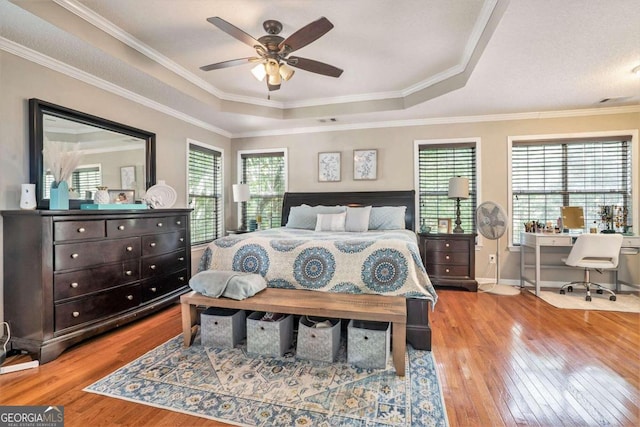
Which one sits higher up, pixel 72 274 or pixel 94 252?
pixel 94 252

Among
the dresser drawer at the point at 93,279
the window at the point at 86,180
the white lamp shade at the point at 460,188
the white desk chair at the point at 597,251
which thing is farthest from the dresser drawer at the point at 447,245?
the window at the point at 86,180

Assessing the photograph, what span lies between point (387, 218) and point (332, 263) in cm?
178

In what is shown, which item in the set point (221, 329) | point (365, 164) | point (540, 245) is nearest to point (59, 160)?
point (221, 329)

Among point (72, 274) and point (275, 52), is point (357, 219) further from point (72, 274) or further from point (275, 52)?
point (72, 274)

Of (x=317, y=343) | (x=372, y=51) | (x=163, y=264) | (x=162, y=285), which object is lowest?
(x=317, y=343)

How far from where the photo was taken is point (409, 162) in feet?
15.2

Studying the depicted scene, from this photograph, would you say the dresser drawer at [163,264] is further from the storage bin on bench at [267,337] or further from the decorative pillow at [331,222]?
the decorative pillow at [331,222]

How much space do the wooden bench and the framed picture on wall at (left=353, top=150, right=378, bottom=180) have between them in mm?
2724

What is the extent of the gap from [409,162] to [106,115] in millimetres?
3976

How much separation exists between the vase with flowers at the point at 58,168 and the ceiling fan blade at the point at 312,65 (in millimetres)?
2024

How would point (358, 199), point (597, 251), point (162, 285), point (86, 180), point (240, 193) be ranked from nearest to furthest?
point (86, 180) → point (162, 285) → point (597, 251) → point (358, 199) → point (240, 193)

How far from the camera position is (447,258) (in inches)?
163

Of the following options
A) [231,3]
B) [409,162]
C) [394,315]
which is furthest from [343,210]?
Answer: [231,3]

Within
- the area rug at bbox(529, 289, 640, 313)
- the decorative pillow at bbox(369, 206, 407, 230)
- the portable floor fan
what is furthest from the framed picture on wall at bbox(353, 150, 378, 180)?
the area rug at bbox(529, 289, 640, 313)
